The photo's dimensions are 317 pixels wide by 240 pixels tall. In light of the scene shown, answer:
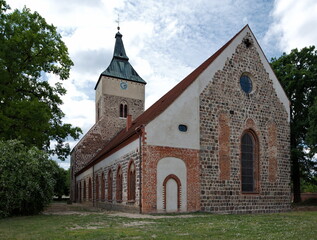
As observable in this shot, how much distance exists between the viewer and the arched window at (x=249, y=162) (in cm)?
2077

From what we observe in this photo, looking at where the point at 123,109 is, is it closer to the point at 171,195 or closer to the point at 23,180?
the point at 171,195

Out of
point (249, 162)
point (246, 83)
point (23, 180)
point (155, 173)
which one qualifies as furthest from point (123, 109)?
point (23, 180)

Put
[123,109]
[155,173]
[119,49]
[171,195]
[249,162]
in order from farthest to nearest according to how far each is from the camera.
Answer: [119,49] < [123,109] < [249,162] < [171,195] < [155,173]

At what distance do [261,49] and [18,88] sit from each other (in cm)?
1613

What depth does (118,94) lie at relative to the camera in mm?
38594

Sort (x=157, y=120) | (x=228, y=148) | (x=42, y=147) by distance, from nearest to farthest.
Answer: (x=157, y=120), (x=228, y=148), (x=42, y=147)

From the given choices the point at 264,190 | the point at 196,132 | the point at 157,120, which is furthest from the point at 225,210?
the point at 157,120

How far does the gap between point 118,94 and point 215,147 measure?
69.1ft

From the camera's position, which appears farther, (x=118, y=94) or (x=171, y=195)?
(x=118, y=94)

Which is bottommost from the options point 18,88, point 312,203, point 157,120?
point 312,203

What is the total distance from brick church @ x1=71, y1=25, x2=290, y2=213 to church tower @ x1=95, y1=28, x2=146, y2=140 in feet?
40.5

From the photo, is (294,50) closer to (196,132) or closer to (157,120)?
(196,132)

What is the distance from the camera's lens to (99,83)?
131 feet

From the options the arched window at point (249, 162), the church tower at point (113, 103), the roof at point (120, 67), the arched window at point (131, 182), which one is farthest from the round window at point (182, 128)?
the roof at point (120, 67)
